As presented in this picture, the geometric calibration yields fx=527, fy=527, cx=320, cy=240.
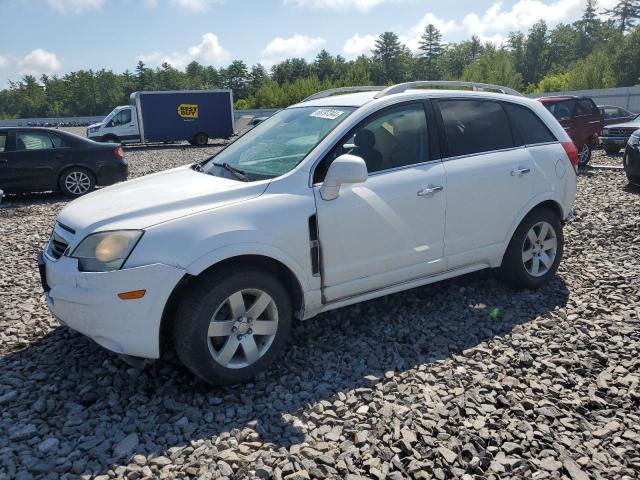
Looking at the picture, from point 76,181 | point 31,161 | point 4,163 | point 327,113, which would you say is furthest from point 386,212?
point 4,163

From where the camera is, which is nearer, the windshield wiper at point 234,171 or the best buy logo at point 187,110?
the windshield wiper at point 234,171

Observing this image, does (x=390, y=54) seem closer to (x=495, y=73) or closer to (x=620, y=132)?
(x=495, y=73)

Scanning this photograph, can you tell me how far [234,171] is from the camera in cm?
399

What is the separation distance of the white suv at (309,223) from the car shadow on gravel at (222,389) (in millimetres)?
274

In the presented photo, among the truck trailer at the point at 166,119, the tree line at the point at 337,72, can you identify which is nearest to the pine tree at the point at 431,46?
the tree line at the point at 337,72

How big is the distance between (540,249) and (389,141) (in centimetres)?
195

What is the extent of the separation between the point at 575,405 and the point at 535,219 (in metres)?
2.02

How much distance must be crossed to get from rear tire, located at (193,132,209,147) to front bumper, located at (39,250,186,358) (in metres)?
26.3

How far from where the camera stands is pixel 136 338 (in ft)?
10.2

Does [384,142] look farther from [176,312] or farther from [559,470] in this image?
[559,470]

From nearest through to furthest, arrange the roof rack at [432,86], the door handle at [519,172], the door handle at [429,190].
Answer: the door handle at [429,190]
the roof rack at [432,86]
the door handle at [519,172]

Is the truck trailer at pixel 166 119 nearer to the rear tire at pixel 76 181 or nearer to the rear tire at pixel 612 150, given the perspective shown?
the rear tire at pixel 76 181

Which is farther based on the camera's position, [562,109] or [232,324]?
[562,109]

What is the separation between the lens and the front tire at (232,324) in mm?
3195
